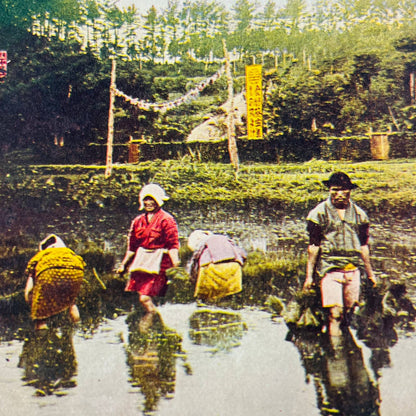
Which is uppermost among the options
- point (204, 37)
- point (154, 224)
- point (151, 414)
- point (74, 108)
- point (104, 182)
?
point (204, 37)

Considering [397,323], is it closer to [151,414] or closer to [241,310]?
[241,310]

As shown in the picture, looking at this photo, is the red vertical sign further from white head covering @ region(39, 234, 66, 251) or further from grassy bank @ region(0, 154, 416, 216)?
white head covering @ region(39, 234, 66, 251)

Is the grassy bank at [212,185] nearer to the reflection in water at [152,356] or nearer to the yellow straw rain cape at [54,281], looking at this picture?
the yellow straw rain cape at [54,281]

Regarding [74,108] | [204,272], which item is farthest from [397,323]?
[74,108]

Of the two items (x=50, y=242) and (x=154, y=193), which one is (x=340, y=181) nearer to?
(x=154, y=193)

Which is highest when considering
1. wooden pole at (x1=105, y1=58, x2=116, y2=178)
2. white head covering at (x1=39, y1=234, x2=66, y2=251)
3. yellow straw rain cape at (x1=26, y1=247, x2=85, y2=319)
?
wooden pole at (x1=105, y1=58, x2=116, y2=178)

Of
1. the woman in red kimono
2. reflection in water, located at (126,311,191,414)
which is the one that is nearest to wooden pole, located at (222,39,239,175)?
the woman in red kimono

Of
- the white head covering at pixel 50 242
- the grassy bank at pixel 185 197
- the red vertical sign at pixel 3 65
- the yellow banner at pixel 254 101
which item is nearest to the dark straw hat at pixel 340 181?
the grassy bank at pixel 185 197
